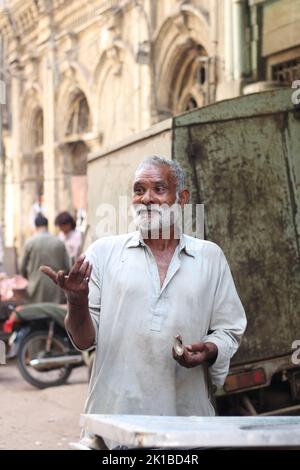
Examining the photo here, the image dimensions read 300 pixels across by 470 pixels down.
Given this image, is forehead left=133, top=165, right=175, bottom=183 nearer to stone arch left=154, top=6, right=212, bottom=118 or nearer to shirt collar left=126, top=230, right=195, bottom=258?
shirt collar left=126, top=230, right=195, bottom=258

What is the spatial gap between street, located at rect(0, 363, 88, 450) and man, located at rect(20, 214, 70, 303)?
0.90m

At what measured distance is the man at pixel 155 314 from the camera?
3.04 meters

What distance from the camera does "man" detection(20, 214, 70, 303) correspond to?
31.3 ft

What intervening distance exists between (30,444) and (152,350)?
3.56 meters

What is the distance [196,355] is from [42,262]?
671 cm

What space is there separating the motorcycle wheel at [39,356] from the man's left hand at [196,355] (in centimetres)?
569

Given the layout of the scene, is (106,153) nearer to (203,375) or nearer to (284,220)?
(284,220)

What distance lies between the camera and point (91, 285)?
317 centimetres

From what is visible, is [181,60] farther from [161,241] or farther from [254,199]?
[161,241]

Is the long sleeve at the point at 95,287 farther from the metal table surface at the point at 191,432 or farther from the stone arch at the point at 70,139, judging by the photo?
the stone arch at the point at 70,139

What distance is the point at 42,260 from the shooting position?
9523 mm
